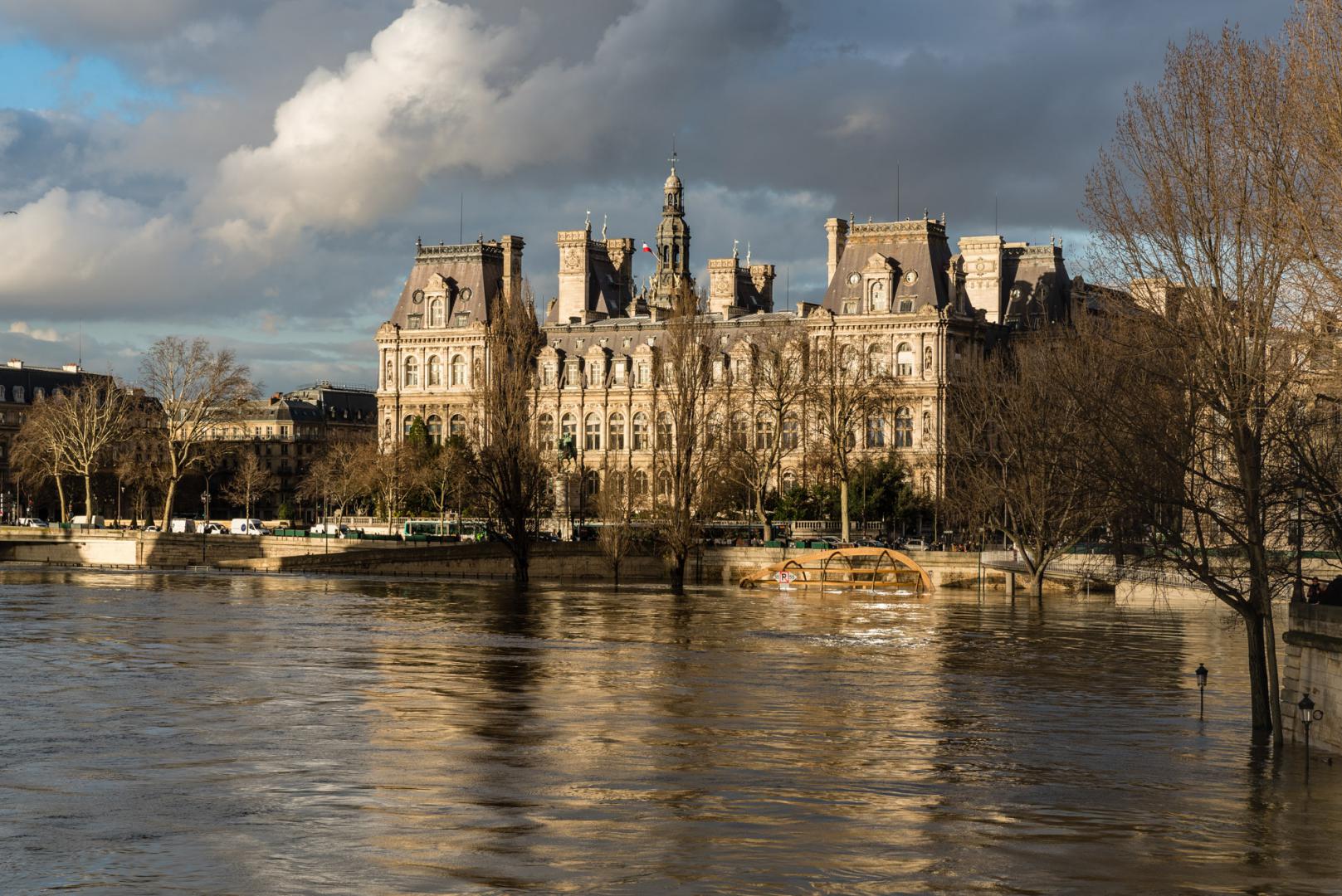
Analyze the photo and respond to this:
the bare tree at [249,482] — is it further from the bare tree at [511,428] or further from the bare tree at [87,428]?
the bare tree at [511,428]

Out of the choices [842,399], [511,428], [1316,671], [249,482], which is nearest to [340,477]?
[249,482]

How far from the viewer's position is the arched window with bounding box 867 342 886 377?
127 meters

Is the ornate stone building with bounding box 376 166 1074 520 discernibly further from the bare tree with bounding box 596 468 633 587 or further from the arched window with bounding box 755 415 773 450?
the bare tree with bounding box 596 468 633 587

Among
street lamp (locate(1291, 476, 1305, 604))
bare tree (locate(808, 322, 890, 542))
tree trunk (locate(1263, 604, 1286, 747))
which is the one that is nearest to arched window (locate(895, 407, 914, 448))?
bare tree (locate(808, 322, 890, 542))

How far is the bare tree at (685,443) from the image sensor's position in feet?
299

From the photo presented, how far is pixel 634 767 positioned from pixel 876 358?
98.8m

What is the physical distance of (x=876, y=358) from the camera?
427 feet

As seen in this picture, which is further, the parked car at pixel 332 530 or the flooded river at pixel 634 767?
the parked car at pixel 332 530

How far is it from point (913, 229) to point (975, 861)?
108201mm

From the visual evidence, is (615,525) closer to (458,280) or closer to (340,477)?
(340,477)

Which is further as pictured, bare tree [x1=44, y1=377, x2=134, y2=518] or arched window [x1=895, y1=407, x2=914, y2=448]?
arched window [x1=895, y1=407, x2=914, y2=448]

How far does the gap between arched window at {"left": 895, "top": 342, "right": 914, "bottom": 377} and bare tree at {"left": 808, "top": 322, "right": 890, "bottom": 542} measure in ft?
17.4

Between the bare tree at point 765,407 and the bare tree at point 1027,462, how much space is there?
37.7 ft

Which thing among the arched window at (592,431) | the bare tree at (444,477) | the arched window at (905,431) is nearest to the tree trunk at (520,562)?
the bare tree at (444,477)
